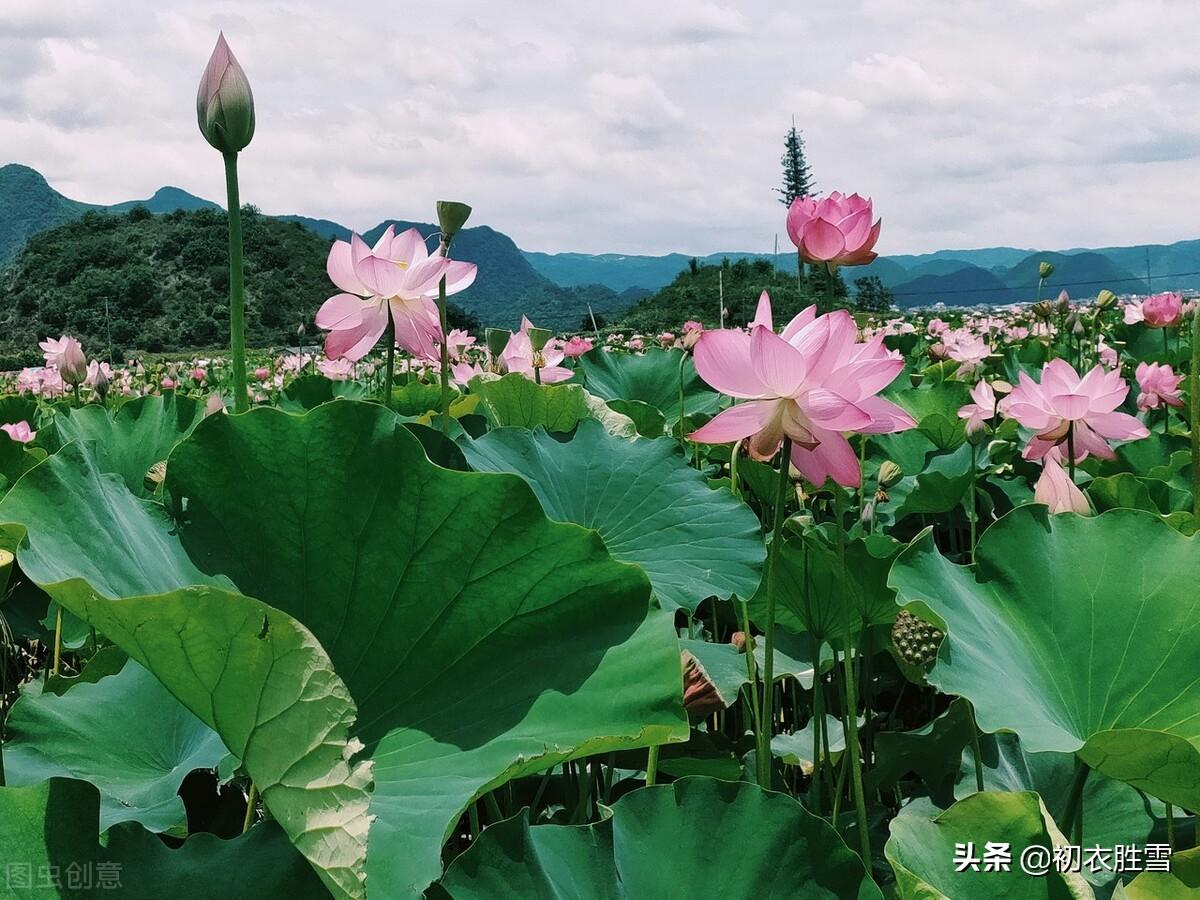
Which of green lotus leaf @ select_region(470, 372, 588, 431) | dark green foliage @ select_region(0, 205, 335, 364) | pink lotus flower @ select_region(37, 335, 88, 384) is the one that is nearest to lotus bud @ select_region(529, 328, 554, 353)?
green lotus leaf @ select_region(470, 372, 588, 431)

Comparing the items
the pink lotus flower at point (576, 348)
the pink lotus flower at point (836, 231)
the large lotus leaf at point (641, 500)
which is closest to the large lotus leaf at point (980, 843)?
the large lotus leaf at point (641, 500)

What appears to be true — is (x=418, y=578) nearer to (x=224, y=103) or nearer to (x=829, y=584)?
(x=224, y=103)

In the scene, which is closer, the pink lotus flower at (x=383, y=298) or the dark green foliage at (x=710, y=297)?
the pink lotus flower at (x=383, y=298)

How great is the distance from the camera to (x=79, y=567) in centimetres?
74

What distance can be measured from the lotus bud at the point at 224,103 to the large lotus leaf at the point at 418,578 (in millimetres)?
321

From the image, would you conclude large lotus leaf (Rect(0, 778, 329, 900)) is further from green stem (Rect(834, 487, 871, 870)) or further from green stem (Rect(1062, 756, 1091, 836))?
green stem (Rect(1062, 756, 1091, 836))

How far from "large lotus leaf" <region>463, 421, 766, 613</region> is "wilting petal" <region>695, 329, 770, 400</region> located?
40 centimetres

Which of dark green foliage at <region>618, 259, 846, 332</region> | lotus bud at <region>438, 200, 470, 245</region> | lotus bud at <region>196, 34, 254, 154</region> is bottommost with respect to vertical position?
lotus bud at <region>438, 200, 470, 245</region>

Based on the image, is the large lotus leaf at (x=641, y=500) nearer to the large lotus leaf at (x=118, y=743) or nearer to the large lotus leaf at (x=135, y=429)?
the large lotus leaf at (x=118, y=743)

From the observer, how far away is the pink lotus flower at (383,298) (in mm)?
1144

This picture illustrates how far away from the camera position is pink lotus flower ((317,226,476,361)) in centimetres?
114

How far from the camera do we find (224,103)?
938mm

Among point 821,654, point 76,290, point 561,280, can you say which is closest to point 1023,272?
point 561,280

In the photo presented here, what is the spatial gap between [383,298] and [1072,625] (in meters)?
0.83
